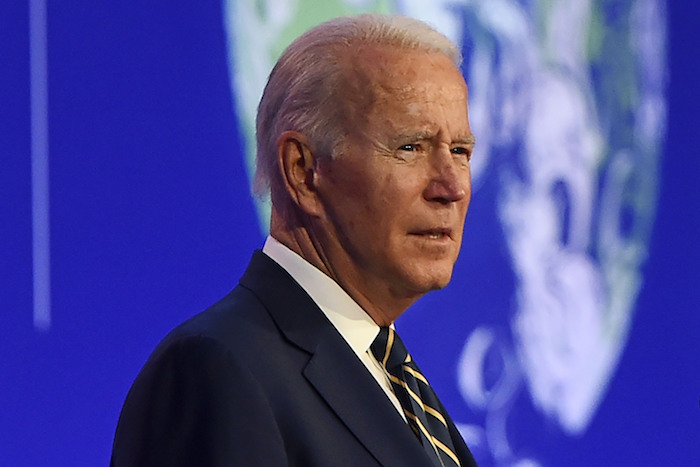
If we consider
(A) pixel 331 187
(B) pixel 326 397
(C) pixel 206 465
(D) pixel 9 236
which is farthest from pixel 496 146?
(C) pixel 206 465

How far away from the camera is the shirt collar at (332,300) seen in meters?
1.37

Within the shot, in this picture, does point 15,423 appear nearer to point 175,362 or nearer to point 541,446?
point 175,362

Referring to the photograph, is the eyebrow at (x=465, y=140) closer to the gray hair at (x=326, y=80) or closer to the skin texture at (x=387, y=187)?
the skin texture at (x=387, y=187)

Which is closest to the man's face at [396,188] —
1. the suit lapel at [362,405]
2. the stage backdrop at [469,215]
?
the suit lapel at [362,405]

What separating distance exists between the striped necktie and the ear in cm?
19

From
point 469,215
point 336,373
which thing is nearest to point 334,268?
point 336,373

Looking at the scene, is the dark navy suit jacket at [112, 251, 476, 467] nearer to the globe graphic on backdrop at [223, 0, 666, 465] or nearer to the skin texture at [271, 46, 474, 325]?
the skin texture at [271, 46, 474, 325]

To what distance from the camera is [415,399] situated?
1409 millimetres

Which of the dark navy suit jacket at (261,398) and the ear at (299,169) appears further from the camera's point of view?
the ear at (299,169)

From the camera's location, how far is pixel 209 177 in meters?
2.23

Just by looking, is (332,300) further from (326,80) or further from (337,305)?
(326,80)

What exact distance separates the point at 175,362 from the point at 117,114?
3.41ft

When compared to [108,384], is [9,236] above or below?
above

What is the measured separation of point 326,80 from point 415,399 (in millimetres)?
420
